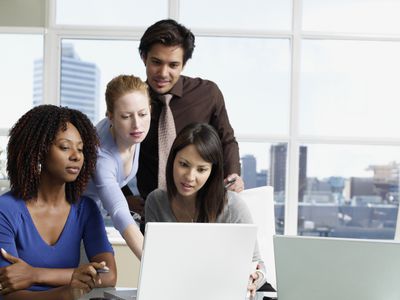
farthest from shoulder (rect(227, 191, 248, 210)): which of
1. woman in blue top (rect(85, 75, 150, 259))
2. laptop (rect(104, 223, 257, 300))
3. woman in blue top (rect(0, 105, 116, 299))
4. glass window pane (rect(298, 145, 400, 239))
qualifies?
glass window pane (rect(298, 145, 400, 239))

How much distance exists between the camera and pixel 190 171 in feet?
8.38

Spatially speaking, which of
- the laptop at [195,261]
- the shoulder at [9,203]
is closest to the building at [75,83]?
the shoulder at [9,203]

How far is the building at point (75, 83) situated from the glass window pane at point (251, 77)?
2.18ft

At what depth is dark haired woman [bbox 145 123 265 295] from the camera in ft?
8.44

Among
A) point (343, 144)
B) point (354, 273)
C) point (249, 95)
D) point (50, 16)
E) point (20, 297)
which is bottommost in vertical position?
point (20, 297)

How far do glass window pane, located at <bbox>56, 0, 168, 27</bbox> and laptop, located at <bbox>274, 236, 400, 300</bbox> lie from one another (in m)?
3.54

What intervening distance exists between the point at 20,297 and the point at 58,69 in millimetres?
3276

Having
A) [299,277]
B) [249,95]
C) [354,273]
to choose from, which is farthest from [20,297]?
[249,95]

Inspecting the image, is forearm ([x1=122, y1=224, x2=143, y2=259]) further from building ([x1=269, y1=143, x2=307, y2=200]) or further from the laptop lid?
building ([x1=269, y1=143, x2=307, y2=200])

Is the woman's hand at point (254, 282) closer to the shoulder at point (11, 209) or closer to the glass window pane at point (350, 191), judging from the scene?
the shoulder at point (11, 209)

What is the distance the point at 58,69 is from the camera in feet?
17.2

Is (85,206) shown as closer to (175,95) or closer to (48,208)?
(48,208)

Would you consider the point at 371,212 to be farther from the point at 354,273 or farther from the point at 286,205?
the point at 354,273

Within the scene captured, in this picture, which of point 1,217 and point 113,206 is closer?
point 1,217
